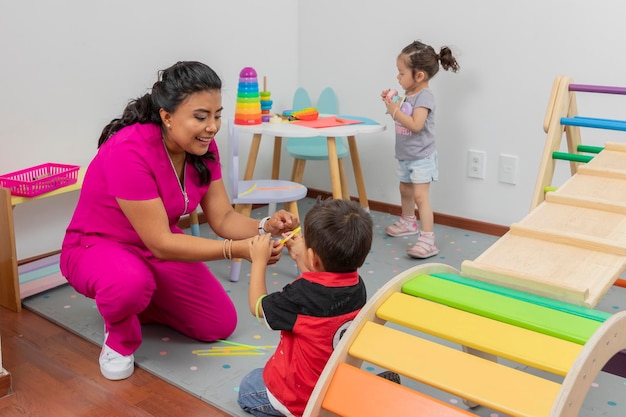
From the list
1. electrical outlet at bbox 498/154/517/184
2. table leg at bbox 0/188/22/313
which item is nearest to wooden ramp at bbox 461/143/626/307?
electrical outlet at bbox 498/154/517/184

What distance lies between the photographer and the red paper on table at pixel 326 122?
3.05 meters

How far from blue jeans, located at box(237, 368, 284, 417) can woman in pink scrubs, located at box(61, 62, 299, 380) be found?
1.05 feet

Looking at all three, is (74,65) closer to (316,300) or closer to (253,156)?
(253,156)

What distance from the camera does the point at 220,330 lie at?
226cm

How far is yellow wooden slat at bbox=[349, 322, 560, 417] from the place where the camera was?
1258 mm

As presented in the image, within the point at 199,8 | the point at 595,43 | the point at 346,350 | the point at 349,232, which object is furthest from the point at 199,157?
the point at 595,43

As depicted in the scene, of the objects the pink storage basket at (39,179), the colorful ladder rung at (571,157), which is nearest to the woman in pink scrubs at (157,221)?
the pink storage basket at (39,179)

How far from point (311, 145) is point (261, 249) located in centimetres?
174

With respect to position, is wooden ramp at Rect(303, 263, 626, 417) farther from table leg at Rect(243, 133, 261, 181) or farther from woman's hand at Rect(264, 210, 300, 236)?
table leg at Rect(243, 133, 261, 181)

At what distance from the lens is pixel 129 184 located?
6.45 ft

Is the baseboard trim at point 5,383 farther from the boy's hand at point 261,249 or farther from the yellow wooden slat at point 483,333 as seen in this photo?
the yellow wooden slat at point 483,333

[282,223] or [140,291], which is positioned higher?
[282,223]

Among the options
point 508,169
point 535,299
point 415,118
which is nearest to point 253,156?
point 415,118

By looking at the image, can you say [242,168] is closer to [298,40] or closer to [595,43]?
[298,40]
